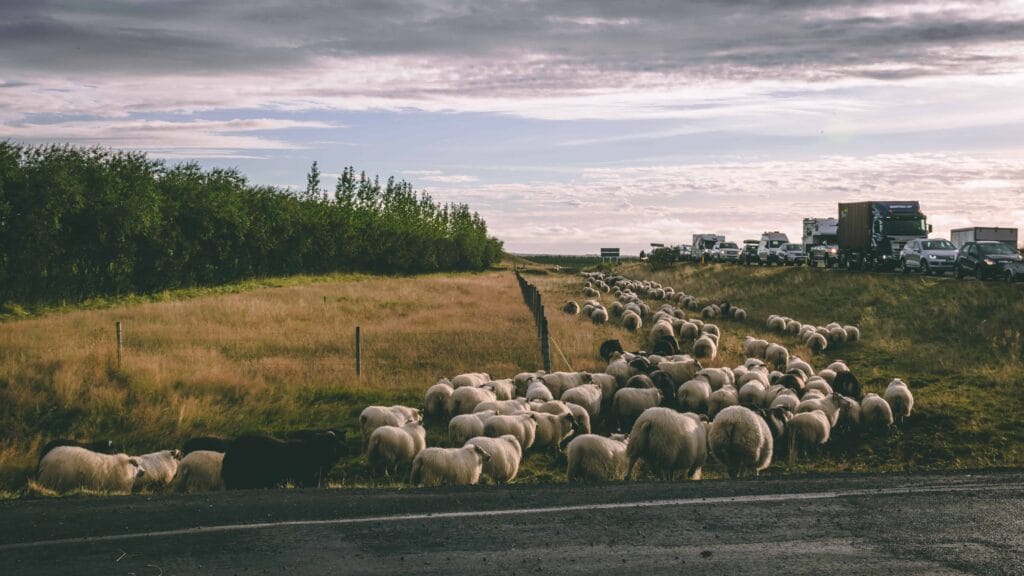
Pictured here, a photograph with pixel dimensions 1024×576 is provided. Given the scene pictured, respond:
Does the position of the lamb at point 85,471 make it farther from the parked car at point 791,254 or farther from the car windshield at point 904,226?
the parked car at point 791,254

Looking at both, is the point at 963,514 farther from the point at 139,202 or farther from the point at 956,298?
the point at 139,202

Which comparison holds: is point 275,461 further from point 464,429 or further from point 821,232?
point 821,232

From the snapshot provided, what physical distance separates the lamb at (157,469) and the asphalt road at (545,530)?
1839 mm

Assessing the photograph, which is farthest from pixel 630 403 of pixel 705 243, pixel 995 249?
pixel 705 243

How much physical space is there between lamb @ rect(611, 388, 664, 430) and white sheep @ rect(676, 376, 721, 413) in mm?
664

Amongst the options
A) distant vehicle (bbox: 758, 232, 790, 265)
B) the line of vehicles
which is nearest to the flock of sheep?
the line of vehicles

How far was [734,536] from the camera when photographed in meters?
7.73

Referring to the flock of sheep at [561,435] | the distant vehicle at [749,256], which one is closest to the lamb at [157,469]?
the flock of sheep at [561,435]

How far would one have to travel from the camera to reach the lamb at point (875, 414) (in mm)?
15297

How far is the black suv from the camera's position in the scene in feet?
126

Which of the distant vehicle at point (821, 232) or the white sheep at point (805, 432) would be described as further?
the distant vehicle at point (821, 232)

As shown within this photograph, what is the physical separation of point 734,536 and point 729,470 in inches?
166

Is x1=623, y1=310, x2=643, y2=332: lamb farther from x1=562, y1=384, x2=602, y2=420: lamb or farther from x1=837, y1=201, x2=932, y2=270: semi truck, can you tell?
x1=837, y1=201, x2=932, y2=270: semi truck

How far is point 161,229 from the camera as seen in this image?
1991 inches
